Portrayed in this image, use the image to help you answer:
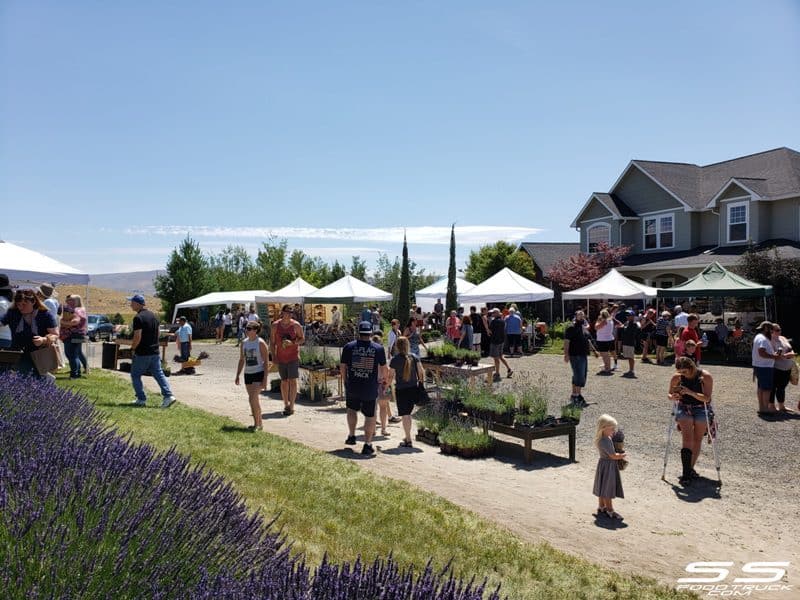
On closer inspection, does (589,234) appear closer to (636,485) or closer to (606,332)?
(606,332)

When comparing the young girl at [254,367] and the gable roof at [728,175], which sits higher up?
the gable roof at [728,175]

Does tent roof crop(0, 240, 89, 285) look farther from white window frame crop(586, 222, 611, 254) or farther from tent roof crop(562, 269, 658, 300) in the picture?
white window frame crop(586, 222, 611, 254)

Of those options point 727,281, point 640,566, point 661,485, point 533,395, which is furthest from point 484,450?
point 727,281

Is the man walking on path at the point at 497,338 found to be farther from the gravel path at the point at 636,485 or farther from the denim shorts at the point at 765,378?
the denim shorts at the point at 765,378

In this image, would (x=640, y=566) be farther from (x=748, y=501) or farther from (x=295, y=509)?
(x=295, y=509)

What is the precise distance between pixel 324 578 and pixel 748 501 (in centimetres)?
633

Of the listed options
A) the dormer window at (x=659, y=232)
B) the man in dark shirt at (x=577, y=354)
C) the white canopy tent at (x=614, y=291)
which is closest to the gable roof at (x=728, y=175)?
the dormer window at (x=659, y=232)

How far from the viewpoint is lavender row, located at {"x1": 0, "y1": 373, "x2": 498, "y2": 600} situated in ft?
8.28

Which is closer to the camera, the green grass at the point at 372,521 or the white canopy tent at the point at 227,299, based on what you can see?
the green grass at the point at 372,521

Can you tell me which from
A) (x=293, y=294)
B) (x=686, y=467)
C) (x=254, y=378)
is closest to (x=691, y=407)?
(x=686, y=467)

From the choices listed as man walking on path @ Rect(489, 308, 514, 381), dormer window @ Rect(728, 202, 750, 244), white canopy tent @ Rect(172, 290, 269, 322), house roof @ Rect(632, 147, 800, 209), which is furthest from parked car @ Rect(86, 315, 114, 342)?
dormer window @ Rect(728, 202, 750, 244)

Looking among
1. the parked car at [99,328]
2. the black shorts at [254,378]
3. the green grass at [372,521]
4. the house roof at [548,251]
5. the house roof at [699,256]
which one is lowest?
the green grass at [372,521]

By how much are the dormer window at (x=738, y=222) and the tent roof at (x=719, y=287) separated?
851 centimetres

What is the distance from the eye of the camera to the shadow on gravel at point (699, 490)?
7.38m
